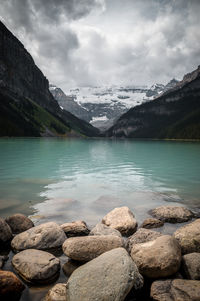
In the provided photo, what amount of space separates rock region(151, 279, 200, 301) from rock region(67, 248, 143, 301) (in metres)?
0.51

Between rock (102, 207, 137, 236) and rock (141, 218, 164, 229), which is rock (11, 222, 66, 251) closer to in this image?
rock (102, 207, 137, 236)

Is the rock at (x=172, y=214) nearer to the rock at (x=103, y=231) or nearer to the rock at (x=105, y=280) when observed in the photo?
the rock at (x=103, y=231)

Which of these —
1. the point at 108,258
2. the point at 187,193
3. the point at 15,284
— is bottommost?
the point at 187,193

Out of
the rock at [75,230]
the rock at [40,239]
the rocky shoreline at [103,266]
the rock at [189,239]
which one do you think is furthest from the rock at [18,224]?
the rock at [189,239]

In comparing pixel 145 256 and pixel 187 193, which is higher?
pixel 145 256

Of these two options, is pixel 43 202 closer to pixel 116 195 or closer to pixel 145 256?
pixel 116 195

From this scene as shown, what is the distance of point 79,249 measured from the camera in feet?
25.5

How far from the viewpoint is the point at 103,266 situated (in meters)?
6.03

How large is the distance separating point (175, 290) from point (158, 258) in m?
1.06

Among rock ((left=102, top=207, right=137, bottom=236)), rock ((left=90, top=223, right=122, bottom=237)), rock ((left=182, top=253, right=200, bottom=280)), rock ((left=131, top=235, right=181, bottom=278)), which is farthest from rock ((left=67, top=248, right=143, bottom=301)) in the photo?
rock ((left=102, top=207, right=137, bottom=236))

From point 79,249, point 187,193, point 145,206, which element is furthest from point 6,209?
point 187,193

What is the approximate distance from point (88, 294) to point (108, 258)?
1.16m

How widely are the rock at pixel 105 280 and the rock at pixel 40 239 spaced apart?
124 inches

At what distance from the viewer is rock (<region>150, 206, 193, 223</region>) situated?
12320 millimetres
